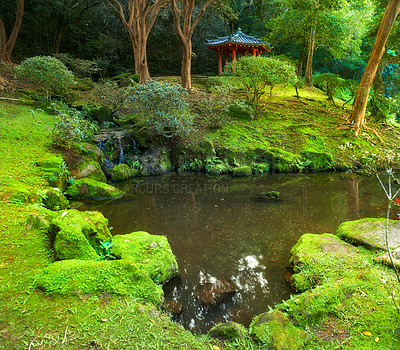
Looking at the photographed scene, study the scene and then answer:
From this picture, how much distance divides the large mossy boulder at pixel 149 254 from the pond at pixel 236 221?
0.21m

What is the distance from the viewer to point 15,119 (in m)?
9.92

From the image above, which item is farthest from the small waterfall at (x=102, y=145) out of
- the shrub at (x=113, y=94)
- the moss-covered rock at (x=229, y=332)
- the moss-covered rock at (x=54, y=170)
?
the moss-covered rock at (x=229, y=332)

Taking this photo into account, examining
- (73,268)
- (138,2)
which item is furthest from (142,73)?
(73,268)

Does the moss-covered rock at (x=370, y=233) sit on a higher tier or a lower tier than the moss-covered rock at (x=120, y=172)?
higher

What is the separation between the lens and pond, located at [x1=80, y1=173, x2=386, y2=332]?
3.68 m

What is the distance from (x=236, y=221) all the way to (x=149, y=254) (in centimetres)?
263

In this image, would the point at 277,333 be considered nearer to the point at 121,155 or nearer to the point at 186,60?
the point at 121,155

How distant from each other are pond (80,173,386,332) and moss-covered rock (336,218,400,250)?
0.88 metres

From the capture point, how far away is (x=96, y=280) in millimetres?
2699

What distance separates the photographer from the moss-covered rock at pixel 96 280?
2.55 m

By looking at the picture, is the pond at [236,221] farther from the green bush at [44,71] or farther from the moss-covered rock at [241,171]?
the green bush at [44,71]

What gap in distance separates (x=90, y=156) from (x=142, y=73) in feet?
29.2

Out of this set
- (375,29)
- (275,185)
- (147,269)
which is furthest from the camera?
(375,29)

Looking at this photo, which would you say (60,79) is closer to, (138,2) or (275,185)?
(138,2)
